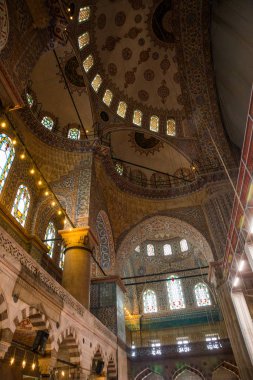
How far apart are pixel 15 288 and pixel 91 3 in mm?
11794

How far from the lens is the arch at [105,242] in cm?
1227

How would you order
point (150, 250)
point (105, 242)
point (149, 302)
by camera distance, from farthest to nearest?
point (150, 250)
point (149, 302)
point (105, 242)

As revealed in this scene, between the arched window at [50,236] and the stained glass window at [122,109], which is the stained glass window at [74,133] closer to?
the stained glass window at [122,109]

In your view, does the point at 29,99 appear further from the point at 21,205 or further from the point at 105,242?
the point at 105,242

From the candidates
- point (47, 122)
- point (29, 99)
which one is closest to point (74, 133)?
point (47, 122)

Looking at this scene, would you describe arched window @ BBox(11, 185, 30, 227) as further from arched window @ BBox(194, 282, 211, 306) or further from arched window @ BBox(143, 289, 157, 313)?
arched window @ BBox(194, 282, 211, 306)

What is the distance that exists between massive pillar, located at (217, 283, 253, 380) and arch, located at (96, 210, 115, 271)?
452 cm

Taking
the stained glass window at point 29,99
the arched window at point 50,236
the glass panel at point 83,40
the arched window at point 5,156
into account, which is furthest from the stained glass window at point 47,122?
the arched window at point 50,236

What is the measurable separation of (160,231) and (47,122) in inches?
296

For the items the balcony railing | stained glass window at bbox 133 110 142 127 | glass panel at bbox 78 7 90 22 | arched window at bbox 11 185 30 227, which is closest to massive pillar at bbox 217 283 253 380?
the balcony railing

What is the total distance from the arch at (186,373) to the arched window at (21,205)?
11.8 meters

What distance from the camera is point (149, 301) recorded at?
65.4 feet

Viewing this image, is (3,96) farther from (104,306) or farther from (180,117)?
(180,117)

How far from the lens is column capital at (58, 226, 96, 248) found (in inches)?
364
